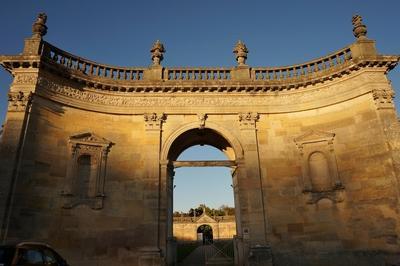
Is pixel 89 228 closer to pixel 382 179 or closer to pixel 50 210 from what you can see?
pixel 50 210

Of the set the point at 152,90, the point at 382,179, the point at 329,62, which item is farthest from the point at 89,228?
the point at 329,62

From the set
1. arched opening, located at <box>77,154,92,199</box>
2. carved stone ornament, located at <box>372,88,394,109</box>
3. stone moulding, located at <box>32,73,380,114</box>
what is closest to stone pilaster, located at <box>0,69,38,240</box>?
stone moulding, located at <box>32,73,380,114</box>

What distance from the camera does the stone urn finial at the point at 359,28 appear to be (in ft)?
48.9

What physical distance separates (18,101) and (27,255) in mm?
7430

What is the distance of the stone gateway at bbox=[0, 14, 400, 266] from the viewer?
12.6 m

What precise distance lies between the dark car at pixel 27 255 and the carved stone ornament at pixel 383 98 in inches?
518

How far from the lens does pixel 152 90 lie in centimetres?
1540

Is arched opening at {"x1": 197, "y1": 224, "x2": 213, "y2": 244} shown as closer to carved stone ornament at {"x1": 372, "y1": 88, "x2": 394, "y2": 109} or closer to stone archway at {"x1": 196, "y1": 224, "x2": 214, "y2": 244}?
stone archway at {"x1": 196, "y1": 224, "x2": 214, "y2": 244}

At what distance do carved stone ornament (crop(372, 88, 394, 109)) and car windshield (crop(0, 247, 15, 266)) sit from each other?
45.6 feet

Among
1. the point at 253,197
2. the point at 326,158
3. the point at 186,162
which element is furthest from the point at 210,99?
the point at 326,158

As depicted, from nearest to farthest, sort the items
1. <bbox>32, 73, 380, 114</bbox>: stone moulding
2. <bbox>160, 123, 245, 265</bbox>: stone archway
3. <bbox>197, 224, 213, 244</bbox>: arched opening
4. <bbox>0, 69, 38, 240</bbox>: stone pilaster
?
<bbox>0, 69, 38, 240</bbox>: stone pilaster, <bbox>160, 123, 245, 265</bbox>: stone archway, <bbox>32, 73, 380, 114</bbox>: stone moulding, <bbox>197, 224, 213, 244</bbox>: arched opening

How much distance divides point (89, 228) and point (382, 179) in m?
12.0

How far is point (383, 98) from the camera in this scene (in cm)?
1352

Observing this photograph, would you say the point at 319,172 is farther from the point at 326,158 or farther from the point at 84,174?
the point at 84,174
